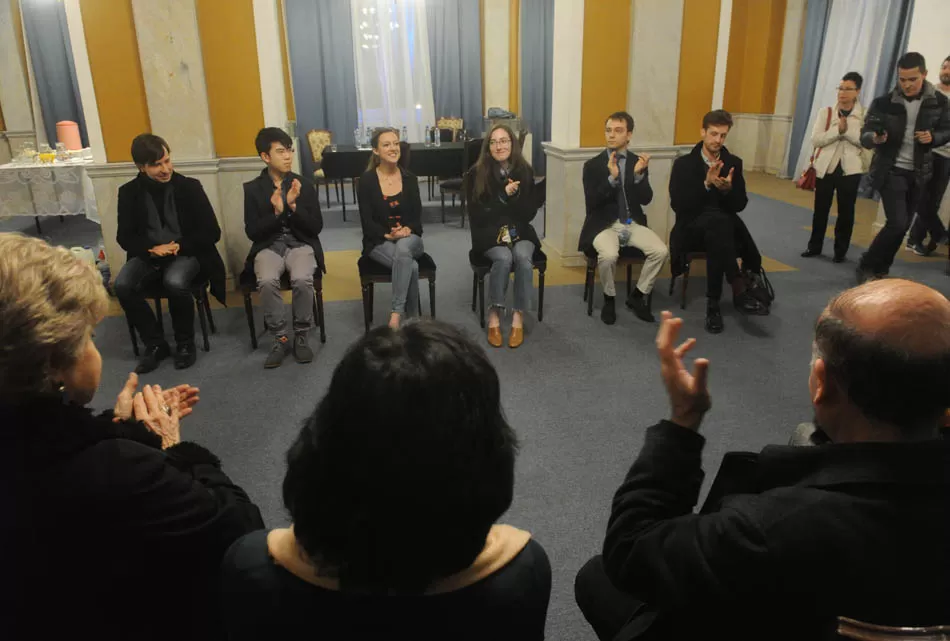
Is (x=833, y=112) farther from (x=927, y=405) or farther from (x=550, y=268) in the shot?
(x=927, y=405)

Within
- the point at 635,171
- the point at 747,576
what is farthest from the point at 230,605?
A: the point at 635,171

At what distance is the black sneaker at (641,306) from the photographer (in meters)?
4.04

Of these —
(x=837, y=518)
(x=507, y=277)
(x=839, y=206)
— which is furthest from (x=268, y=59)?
(x=837, y=518)

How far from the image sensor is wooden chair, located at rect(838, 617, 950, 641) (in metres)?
0.80

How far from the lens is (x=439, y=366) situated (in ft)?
2.68

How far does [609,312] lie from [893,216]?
2.10 metres

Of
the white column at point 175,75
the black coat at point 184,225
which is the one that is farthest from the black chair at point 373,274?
the white column at point 175,75

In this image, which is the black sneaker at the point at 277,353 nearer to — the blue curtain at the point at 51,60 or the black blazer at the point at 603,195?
the black blazer at the point at 603,195

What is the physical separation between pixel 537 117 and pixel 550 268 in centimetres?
490

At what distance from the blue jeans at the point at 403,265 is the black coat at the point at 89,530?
2613 mm

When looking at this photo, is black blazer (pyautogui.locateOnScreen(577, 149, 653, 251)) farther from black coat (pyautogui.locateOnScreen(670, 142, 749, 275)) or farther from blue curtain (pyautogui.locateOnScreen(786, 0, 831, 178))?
blue curtain (pyautogui.locateOnScreen(786, 0, 831, 178))

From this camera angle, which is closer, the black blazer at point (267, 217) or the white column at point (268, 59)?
the black blazer at point (267, 217)

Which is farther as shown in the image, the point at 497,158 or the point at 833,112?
the point at 833,112

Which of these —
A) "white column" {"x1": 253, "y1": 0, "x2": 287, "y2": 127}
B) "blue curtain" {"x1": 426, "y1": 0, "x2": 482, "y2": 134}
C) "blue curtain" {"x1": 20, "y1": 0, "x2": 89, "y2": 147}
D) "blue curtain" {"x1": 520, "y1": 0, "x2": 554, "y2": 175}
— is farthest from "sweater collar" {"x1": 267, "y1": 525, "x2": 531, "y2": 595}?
"blue curtain" {"x1": 426, "y1": 0, "x2": 482, "y2": 134}
